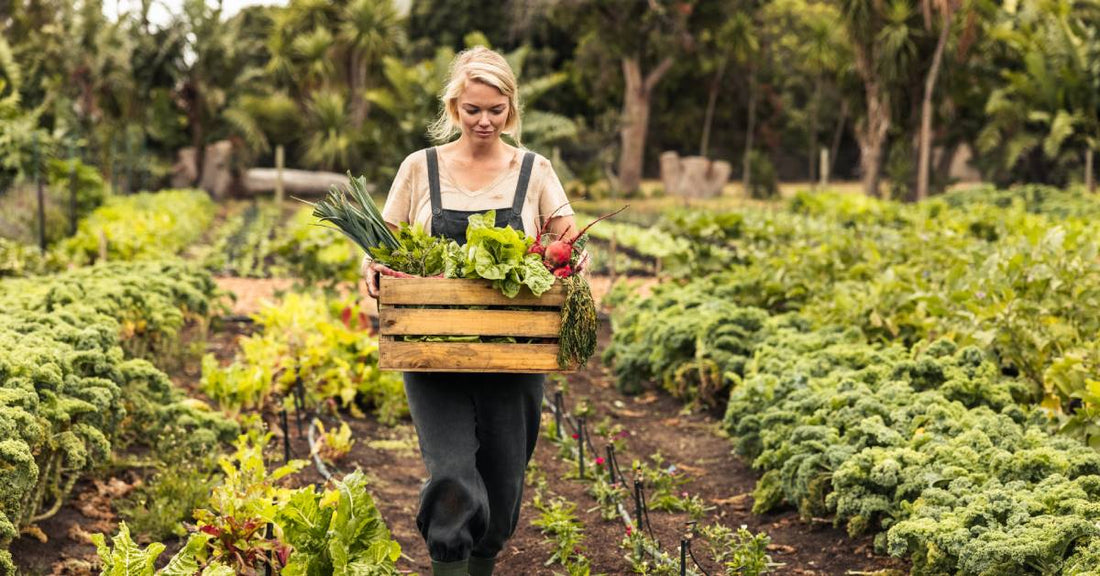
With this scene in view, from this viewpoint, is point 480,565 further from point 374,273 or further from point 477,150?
point 477,150

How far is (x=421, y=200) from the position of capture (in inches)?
146

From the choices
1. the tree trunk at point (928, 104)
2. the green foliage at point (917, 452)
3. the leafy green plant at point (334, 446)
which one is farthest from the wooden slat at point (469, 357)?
the tree trunk at point (928, 104)

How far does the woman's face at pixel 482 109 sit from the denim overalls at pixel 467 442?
7.1 inches

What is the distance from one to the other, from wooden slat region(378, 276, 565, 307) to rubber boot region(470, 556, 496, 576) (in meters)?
0.91

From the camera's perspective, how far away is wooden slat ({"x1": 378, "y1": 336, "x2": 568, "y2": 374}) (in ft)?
11.0

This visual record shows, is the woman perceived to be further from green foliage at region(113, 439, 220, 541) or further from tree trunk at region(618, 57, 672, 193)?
tree trunk at region(618, 57, 672, 193)

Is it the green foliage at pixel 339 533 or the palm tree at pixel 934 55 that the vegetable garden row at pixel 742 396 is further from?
the palm tree at pixel 934 55

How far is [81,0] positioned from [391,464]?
22.7 meters

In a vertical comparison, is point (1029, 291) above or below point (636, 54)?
below

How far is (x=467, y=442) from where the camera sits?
3521 mm

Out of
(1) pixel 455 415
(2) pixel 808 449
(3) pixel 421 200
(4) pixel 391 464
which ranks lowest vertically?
(4) pixel 391 464

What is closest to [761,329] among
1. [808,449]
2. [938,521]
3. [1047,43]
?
[808,449]

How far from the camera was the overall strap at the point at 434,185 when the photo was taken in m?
3.63

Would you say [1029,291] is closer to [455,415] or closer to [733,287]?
[733,287]
